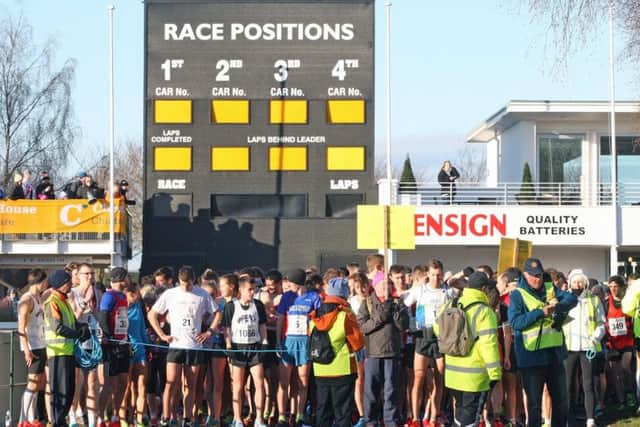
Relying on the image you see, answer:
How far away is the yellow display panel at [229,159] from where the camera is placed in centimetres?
2609

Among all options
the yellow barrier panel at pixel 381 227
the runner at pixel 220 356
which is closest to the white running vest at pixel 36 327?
the runner at pixel 220 356

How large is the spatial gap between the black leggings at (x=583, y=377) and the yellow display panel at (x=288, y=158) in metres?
11.6

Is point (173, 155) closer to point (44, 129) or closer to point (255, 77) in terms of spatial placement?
point (255, 77)

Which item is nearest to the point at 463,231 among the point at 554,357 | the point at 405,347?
the point at 405,347

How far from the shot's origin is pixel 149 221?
26.0 metres

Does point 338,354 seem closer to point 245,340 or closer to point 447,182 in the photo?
point 245,340

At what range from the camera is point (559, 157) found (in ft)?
116

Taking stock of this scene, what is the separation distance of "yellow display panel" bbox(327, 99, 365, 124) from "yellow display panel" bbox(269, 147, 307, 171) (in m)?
1.00

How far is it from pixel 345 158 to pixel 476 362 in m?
14.5

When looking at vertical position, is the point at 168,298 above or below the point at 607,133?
below

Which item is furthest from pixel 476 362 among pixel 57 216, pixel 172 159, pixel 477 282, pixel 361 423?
pixel 57 216

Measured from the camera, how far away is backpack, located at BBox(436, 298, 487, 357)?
1174 centimetres

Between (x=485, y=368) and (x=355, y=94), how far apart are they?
14.7 m

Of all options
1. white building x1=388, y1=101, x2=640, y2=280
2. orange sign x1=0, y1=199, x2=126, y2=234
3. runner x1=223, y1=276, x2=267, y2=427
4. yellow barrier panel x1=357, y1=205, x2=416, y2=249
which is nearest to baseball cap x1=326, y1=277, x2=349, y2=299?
runner x1=223, y1=276, x2=267, y2=427
